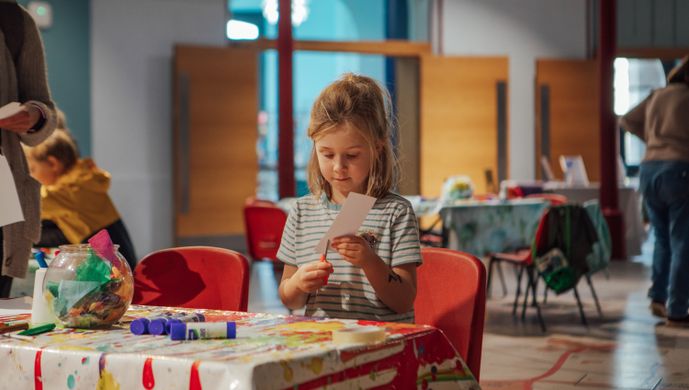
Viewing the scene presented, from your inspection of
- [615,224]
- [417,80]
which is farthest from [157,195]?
[615,224]

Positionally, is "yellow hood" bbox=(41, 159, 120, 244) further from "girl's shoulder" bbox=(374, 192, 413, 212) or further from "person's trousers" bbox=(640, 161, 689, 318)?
"person's trousers" bbox=(640, 161, 689, 318)

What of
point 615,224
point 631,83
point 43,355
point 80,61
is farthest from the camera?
point 631,83

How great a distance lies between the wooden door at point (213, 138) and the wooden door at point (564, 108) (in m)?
3.54

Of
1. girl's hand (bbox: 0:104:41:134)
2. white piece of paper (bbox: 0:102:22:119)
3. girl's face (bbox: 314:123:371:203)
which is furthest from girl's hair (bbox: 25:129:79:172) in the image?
girl's face (bbox: 314:123:371:203)

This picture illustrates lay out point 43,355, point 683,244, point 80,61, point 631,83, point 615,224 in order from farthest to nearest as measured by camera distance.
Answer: point 631,83, point 80,61, point 615,224, point 683,244, point 43,355

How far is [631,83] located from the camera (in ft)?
51.6

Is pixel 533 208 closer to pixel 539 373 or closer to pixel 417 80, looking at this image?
pixel 539 373

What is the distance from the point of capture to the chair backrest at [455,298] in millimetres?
2199

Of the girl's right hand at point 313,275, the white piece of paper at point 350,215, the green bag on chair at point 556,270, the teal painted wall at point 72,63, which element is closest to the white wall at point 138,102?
the teal painted wall at point 72,63

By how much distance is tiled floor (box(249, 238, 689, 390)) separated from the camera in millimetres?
4375

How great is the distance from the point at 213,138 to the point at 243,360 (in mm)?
9818

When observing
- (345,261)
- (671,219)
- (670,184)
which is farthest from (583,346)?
(345,261)

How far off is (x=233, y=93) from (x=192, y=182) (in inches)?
44.4

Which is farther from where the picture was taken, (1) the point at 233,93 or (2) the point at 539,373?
(1) the point at 233,93
